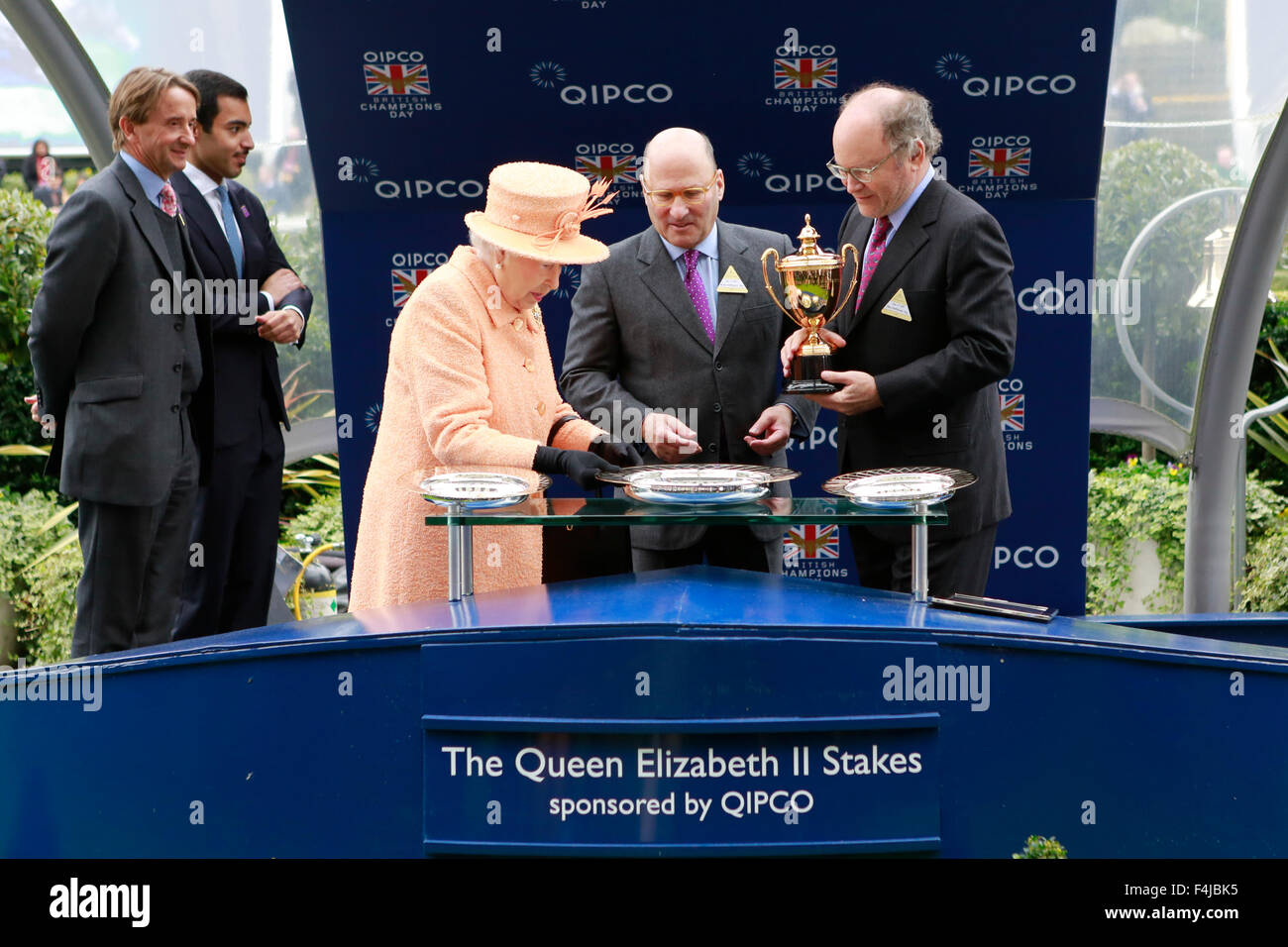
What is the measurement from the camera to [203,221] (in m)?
5.66

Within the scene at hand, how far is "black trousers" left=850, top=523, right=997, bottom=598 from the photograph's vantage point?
14.6ft

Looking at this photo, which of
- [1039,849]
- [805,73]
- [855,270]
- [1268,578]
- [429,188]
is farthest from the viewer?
[1268,578]

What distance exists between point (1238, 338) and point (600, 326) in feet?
12.7

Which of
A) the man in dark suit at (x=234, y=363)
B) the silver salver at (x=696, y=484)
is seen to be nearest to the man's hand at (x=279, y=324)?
the man in dark suit at (x=234, y=363)

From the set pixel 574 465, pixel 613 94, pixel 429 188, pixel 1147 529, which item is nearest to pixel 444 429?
pixel 574 465

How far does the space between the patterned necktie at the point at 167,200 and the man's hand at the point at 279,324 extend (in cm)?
55

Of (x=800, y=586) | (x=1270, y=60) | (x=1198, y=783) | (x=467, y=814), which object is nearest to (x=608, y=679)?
(x=467, y=814)

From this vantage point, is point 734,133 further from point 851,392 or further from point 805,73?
point 851,392

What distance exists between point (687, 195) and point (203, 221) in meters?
2.16

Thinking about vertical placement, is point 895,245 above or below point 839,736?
above

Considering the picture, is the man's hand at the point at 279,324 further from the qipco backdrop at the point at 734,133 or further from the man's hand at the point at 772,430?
the man's hand at the point at 772,430

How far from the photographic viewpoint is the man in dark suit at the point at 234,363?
18.5 feet

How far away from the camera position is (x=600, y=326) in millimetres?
4836
